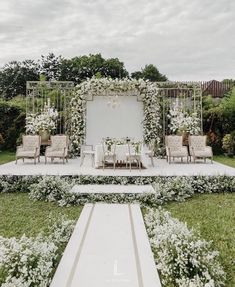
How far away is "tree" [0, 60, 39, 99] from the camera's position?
35469 millimetres

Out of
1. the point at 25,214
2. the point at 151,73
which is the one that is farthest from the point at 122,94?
the point at 151,73

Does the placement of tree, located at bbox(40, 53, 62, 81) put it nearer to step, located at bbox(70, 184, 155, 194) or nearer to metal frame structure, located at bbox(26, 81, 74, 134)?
metal frame structure, located at bbox(26, 81, 74, 134)

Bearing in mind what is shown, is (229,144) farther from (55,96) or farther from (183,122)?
(55,96)

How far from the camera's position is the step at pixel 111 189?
765 centimetres

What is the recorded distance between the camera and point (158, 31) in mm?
16250

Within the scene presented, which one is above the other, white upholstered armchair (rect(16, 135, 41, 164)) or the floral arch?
the floral arch

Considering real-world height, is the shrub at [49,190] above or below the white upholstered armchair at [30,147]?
below

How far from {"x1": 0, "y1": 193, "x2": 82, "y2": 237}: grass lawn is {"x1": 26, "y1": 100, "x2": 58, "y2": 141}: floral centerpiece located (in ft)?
20.3

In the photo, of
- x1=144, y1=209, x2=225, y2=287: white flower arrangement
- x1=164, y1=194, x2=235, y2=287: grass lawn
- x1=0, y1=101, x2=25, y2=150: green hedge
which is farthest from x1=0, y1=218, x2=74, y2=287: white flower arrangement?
x1=0, y1=101, x2=25, y2=150: green hedge

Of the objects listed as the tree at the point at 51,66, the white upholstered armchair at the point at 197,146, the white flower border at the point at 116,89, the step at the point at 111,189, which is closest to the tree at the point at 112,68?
the tree at the point at 51,66

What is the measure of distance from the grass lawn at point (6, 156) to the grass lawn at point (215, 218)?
7898 millimetres

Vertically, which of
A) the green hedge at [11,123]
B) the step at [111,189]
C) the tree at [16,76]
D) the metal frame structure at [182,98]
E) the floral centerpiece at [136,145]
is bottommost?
the step at [111,189]

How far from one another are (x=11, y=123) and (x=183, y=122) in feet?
23.9

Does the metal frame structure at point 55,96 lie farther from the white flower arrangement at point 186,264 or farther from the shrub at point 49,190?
the white flower arrangement at point 186,264
